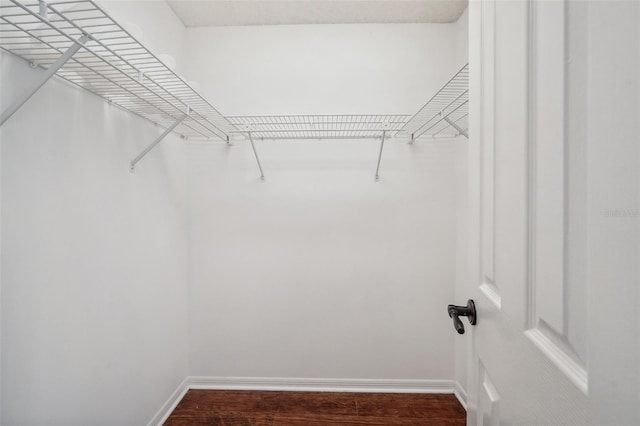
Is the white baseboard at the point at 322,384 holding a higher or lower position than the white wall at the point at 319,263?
lower

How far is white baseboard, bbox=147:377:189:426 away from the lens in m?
1.49

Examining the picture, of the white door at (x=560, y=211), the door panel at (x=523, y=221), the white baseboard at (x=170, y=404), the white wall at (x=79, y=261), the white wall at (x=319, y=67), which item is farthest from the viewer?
the white wall at (x=319, y=67)

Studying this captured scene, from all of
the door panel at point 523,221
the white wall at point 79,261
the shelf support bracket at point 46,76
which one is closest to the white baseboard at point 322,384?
the white wall at point 79,261

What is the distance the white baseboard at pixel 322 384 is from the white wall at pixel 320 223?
0.04 m

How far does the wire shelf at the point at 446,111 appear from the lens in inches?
46.3

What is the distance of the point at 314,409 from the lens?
162 centimetres

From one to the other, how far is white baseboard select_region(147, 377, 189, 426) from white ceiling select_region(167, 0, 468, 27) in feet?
7.61

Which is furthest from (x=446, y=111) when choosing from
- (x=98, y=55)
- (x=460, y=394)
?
(x=460, y=394)

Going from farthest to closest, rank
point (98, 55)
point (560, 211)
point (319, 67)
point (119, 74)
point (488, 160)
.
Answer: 1. point (319, 67)
2. point (119, 74)
3. point (98, 55)
4. point (488, 160)
5. point (560, 211)

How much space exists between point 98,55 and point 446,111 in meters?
1.44

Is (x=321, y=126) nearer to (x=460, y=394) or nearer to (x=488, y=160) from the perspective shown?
(x=488, y=160)

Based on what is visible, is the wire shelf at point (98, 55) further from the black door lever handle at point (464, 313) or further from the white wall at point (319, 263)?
the black door lever handle at point (464, 313)

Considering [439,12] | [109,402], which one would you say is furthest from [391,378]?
[439,12]

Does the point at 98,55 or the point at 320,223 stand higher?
the point at 98,55
